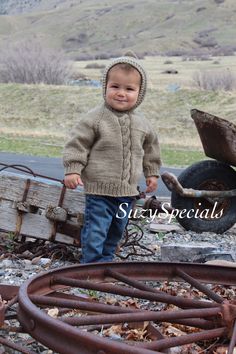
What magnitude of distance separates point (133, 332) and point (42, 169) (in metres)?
10.2

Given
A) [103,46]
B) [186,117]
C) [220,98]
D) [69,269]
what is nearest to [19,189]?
[69,269]

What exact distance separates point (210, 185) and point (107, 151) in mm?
2534

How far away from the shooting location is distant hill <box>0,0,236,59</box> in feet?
326

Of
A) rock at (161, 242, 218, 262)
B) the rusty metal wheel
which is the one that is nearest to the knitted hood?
→ rock at (161, 242, 218, 262)

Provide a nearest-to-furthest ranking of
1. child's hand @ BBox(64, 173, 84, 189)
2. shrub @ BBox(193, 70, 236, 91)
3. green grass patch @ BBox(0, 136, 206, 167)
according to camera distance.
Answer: child's hand @ BBox(64, 173, 84, 189), green grass patch @ BBox(0, 136, 206, 167), shrub @ BBox(193, 70, 236, 91)

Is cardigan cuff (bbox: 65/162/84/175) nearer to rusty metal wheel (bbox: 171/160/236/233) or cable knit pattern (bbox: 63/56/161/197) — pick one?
cable knit pattern (bbox: 63/56/161/197)

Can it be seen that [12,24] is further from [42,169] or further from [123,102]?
[123,102]

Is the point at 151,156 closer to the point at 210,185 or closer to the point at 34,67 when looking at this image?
the point at 210,185

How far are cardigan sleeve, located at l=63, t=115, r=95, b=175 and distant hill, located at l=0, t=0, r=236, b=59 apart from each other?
8178cm

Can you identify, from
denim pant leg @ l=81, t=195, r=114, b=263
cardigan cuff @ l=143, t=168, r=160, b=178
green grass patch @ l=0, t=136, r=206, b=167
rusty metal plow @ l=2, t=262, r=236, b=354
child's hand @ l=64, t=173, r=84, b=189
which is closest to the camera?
rusty metal plow @ l=2, t=262, r=236, b=354

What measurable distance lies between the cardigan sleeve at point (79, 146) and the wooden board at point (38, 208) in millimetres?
680

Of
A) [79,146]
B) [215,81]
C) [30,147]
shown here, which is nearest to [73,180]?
[79,146]

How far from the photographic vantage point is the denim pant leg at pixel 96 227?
5.28m

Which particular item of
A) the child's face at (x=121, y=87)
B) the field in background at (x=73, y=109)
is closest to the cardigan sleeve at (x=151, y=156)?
the child's face at (x=121, y=87)
